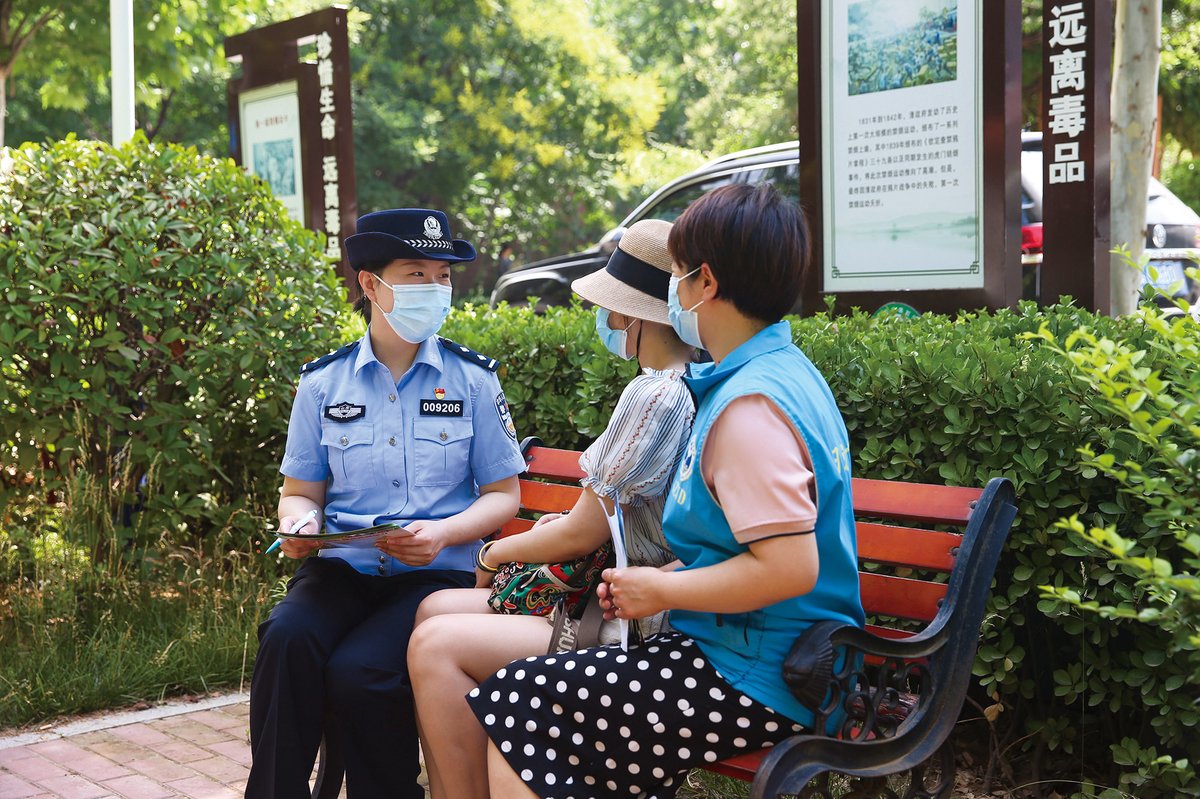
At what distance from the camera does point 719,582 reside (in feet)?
7.20

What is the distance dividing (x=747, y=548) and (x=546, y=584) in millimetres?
710

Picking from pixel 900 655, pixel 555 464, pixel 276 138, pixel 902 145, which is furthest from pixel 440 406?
pixel 276 138

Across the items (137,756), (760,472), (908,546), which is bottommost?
(137,756)

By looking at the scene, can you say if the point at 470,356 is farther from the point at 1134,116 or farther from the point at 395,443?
the point at 1134,116

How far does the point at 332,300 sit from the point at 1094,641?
3.64 metres

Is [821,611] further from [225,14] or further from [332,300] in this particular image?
[225,14]

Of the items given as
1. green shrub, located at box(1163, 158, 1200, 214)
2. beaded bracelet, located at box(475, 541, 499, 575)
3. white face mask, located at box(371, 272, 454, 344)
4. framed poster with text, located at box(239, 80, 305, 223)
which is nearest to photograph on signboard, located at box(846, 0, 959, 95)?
white face mask, located at box(371, 272, 454, 344)

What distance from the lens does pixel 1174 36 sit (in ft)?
58.4

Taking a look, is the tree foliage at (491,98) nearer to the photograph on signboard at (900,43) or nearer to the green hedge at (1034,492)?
the photograph on signboard at (900,43)

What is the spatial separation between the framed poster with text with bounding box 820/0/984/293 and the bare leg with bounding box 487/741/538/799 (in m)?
3.75

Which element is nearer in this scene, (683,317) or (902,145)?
(683,317)

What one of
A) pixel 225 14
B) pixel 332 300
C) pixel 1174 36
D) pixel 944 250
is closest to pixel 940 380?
Result: pixel 944 250

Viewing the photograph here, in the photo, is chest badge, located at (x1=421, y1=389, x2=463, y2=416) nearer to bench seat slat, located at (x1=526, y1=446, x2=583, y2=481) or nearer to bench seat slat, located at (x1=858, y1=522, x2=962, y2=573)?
bench seat slat, located at (x1=526, y1=446, x2=583, y2=481)

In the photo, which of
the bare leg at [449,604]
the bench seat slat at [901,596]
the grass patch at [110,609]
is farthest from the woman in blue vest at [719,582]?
→ the grass patch at [110,609]
